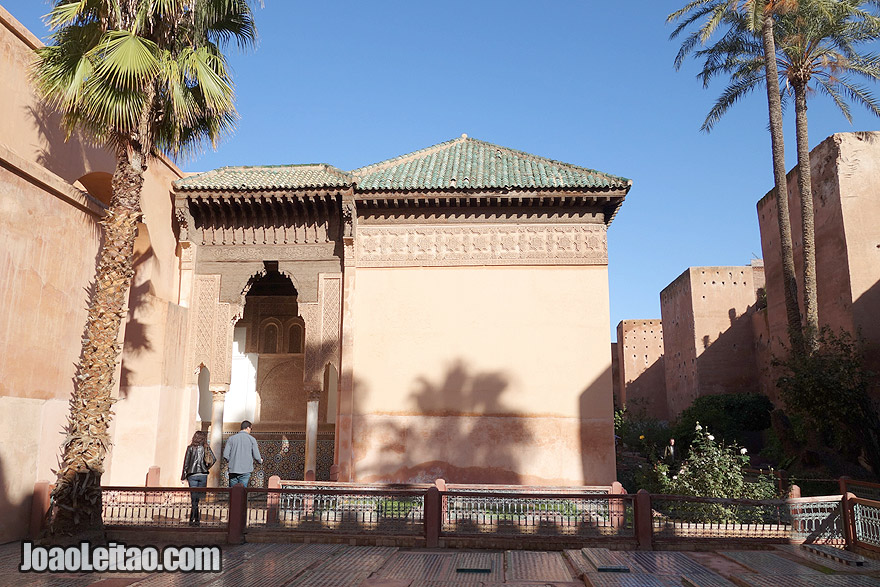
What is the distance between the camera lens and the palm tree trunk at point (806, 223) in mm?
13617

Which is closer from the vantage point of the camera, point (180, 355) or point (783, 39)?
point (180, 355)

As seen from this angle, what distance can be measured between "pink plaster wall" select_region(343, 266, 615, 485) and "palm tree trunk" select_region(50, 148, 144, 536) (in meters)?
4.95

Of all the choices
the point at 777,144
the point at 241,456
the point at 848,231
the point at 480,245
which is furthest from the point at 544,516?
the point at 848,231

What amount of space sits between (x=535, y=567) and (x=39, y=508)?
6194 mm

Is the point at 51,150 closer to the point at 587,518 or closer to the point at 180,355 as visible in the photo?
the point at 180,355

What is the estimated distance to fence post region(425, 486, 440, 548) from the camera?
25.5 feet

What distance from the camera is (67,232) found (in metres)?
8.90

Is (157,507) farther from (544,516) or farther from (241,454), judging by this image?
(544,516)

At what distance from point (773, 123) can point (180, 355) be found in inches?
544

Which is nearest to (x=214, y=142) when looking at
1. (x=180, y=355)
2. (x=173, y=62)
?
(x=173, y=62)

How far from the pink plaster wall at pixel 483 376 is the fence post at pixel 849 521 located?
4.65 meters

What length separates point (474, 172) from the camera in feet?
42.5

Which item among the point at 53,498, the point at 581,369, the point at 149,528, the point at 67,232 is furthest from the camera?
the point at 581,369

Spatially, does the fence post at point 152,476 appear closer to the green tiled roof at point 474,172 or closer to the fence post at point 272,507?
the fence post at point 272,507
